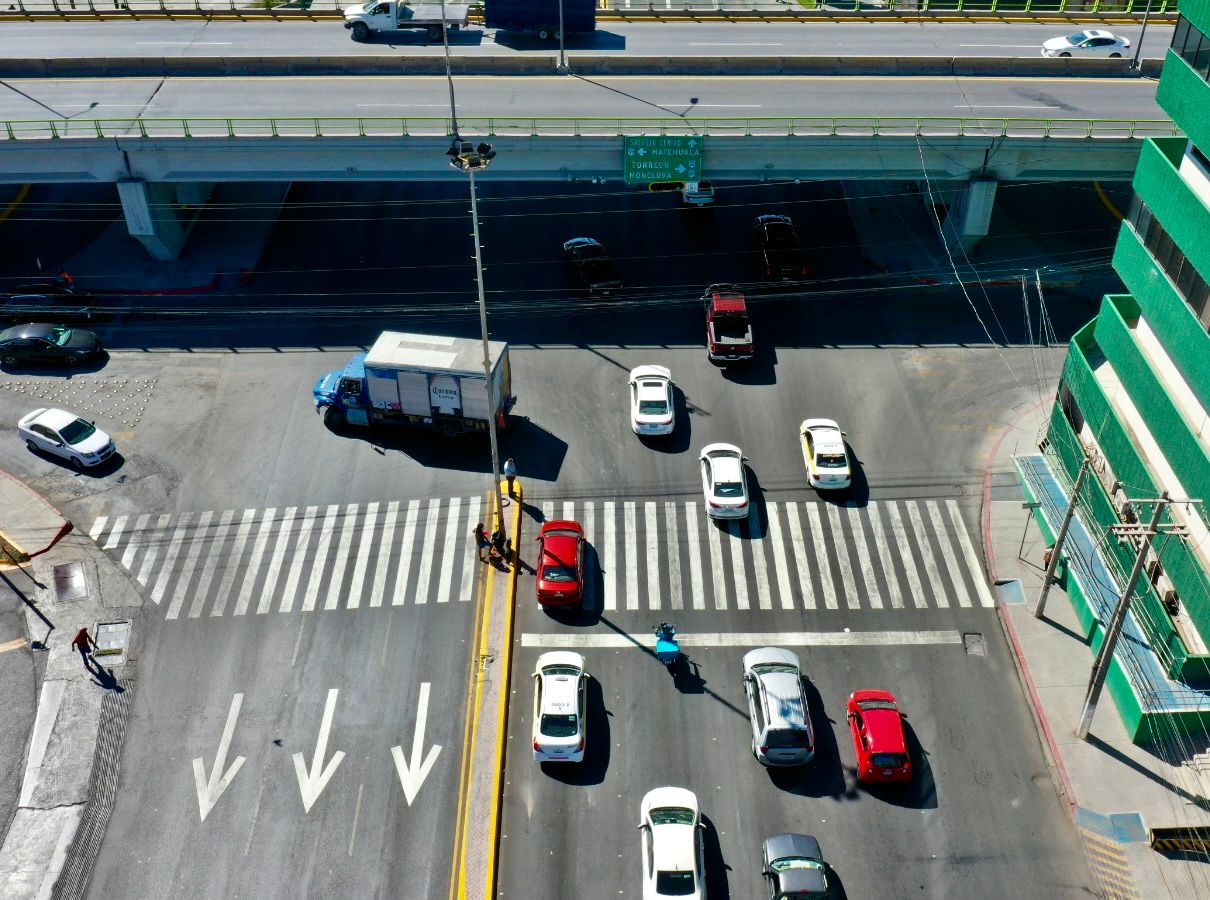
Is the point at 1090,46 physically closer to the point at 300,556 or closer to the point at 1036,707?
the point at 1036,707

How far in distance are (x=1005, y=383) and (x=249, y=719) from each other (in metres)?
33.9

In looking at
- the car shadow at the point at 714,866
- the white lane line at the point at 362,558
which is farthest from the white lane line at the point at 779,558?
the white lane line at the point at 362,558

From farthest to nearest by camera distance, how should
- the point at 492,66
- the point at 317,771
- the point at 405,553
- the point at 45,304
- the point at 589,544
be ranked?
the point at 492,66 < the point at 45,304 < the point at 589,544 < the point at 405,553 < the point at 317,771

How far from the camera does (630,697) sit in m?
35.5

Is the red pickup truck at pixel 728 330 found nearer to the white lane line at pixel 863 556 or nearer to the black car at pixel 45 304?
the white lane line at pixel 863 556

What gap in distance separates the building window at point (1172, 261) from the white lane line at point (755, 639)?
12.8m

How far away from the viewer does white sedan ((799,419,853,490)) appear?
140 feet

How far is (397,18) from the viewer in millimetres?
61312

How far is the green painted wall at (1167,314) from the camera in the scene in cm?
3325

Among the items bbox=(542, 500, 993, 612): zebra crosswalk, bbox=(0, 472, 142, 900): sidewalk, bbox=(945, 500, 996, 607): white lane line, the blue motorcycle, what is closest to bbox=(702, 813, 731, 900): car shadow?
the blue motorcycle

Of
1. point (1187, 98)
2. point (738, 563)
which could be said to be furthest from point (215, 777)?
point (1187, 98)

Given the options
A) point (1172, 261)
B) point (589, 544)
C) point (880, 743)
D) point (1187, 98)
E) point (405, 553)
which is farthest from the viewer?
point (589, 544)

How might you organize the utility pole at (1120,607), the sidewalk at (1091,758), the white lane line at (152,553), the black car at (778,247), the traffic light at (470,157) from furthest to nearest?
the black car at (778,247), the white lane line at (152,553), the traffic light at (470,157), the sidewalk at (1091,758), the utility pole at (1120,607)

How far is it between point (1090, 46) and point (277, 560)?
1989 inches
